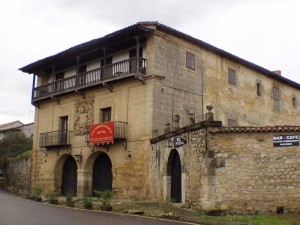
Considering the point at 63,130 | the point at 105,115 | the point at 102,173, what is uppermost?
the point at 105,115

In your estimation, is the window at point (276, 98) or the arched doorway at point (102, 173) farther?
the window at point (276, 98)

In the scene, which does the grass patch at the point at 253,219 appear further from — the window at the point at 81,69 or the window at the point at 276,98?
the window at the point at 276,98

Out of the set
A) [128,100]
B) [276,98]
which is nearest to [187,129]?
[128,100]

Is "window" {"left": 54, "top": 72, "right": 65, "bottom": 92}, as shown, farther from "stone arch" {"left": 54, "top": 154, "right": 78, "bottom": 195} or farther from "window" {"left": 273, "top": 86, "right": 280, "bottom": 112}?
"window" {"left": 273, "top": 86, "right": 280, "bottom": 112}

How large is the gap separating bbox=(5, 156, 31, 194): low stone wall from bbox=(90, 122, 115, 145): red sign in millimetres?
9463

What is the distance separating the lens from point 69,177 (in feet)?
92.9

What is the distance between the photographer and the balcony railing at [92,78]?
76.4 ft

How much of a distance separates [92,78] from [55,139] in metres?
5.34

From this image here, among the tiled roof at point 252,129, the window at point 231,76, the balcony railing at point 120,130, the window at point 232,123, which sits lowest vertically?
the tiled roof at point 252,129

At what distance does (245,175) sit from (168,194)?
478 cm

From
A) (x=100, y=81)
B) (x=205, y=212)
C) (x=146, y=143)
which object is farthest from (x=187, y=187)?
(x=100, y=81)

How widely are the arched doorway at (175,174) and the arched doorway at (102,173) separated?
612 cm

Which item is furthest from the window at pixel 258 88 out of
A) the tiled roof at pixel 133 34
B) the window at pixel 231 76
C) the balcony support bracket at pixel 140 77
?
the balcony support bracket at pixel 140 77

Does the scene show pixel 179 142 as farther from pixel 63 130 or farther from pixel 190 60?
pixel 63 130
